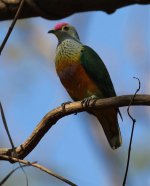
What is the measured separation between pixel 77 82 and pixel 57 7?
1.28 metres

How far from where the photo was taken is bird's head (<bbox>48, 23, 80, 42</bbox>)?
5281mm

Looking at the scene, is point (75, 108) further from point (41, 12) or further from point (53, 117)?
point (41, 12)

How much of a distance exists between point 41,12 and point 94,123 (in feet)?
6.02

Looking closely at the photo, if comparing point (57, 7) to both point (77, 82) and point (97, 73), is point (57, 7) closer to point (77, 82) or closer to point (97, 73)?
point (77, 82)

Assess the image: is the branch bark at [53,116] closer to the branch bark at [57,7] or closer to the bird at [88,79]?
the branch bark at [57,7]

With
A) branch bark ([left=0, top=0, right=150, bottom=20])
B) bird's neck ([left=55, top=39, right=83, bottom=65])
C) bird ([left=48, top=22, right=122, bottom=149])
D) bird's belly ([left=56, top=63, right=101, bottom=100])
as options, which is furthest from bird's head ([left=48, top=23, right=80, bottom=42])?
branch bark ([left=0, top=0, right=150, bottom=20])

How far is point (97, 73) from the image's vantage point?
4668 millimetres

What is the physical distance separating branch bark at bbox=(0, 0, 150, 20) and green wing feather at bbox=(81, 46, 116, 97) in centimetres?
121

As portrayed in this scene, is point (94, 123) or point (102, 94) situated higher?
point (102, 94)

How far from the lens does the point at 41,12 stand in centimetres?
341

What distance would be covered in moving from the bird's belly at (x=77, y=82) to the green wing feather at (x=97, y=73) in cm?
5

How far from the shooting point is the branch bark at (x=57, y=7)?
3.21 meters

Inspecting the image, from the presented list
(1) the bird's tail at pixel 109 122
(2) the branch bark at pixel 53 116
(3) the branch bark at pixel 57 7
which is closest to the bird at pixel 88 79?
(1) the bird's tail at pixel 109 122

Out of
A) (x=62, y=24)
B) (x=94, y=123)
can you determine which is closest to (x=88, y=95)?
(x=94, y=123)
